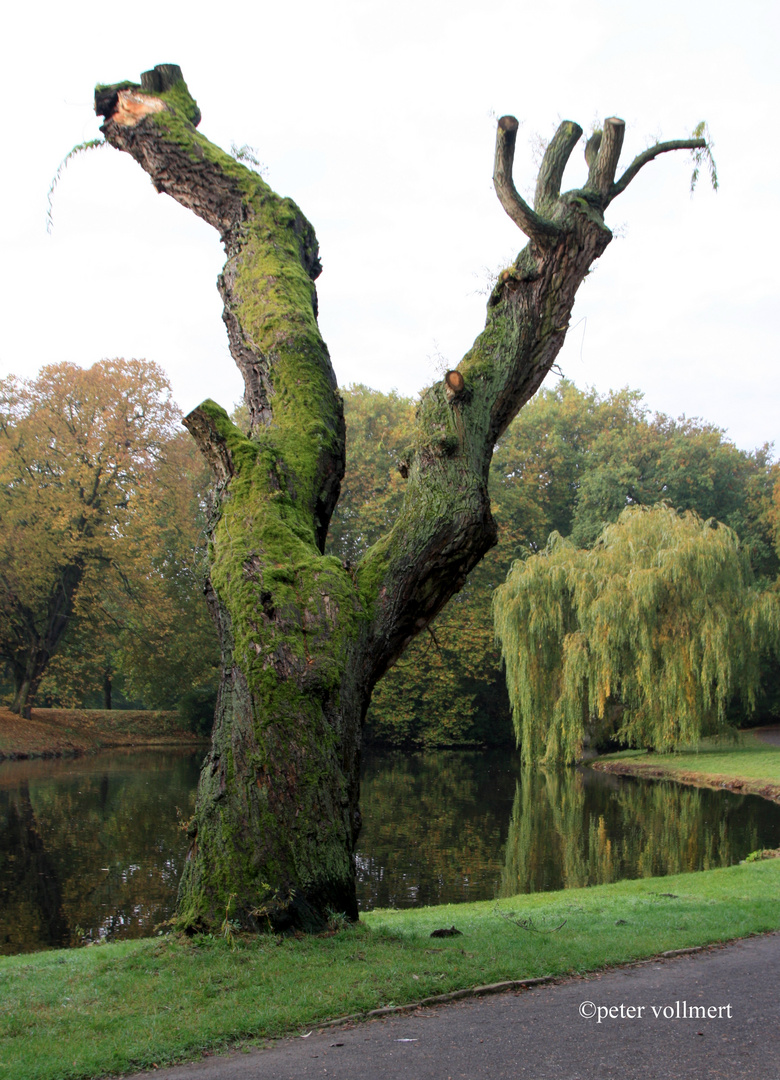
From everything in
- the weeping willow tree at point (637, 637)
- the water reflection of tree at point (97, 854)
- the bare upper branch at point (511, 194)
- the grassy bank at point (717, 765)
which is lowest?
the water reflection of tree at point (97, 854)

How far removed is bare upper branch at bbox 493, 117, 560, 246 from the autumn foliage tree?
21.4 metres

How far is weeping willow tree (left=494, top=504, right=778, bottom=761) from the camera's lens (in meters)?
20.5

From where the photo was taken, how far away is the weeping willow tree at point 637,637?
20.5 m

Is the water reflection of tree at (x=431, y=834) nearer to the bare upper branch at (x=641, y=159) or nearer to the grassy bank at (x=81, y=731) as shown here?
the bare upper branch at (x=641, y=159)

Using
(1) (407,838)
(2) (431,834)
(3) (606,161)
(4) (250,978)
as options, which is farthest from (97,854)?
(3) (606,161)

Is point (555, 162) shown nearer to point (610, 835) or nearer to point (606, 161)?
point (606, 161)

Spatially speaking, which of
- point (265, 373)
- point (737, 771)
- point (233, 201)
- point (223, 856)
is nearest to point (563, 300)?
point (265, 373)

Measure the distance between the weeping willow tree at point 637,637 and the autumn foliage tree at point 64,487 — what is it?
12.9 metres

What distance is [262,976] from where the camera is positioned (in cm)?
416

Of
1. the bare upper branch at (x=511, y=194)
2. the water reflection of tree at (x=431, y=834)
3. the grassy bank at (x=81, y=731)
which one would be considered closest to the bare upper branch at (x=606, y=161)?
the bare upper branch at (x=511, y=194)

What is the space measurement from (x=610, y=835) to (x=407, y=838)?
334 centimetres

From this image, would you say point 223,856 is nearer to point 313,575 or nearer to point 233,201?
point 313,575

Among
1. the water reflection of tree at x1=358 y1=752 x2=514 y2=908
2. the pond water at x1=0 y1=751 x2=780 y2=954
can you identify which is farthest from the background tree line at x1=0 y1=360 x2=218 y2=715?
the water reflection of tree at x1=358 y1=752 x2=514 y2=908

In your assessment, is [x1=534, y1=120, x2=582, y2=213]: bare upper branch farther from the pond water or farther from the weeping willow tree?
the weeping willow tree
